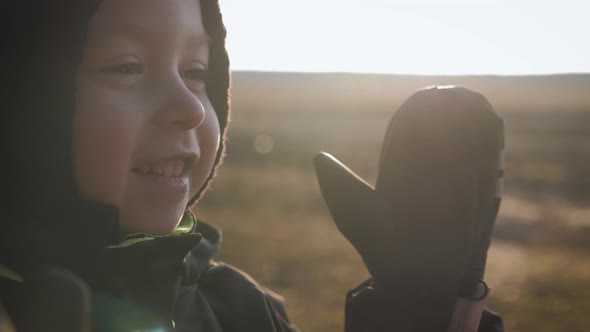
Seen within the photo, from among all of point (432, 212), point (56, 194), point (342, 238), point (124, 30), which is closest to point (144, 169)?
point (56, 194)

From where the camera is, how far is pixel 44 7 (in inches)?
55.4

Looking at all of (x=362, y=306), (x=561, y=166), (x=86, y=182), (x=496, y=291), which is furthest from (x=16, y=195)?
(x=561, y=166)

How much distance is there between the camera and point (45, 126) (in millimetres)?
1399

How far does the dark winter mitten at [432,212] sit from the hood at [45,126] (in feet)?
2.08

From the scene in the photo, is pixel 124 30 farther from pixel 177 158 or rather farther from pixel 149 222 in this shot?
pixel 149 222

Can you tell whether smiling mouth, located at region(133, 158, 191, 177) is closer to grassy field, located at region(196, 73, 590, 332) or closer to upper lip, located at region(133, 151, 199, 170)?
upper lip, located at region(133, 151, 199, 170)

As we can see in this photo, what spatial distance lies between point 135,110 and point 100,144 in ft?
0.33

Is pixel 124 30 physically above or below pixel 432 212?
above

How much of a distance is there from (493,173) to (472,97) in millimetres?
183

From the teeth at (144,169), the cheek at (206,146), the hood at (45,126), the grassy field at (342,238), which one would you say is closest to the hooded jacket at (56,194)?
the hood at (45,126)

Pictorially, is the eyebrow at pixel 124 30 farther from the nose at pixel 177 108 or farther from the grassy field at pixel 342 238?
the grassy field at pixel 342 238

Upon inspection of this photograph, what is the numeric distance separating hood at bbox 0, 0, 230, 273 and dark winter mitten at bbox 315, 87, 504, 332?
63 cm

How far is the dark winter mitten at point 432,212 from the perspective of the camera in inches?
60.4

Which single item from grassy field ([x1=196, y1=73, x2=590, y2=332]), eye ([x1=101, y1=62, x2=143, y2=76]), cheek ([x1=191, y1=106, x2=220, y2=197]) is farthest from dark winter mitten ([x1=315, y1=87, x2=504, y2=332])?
grassy field ([x1=196, y1=73, x2=590, y2=332])
